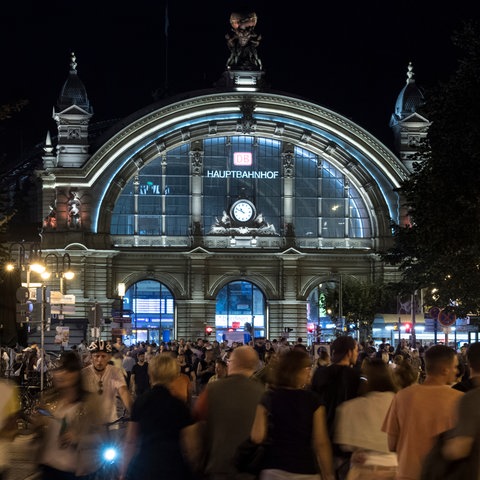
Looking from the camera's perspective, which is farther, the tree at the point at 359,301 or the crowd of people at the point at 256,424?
the tree at the point at 359,301

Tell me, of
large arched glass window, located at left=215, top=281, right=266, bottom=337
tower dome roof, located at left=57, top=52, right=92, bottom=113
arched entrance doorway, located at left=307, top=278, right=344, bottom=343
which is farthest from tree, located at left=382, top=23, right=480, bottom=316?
tower dome roof, located at left=57, top=52, right=92, bottom=113

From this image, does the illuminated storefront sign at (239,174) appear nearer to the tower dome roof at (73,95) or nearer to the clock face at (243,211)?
the clock face at (243,211)

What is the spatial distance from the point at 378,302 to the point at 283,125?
1273 cm

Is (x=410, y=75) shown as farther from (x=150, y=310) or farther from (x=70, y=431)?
(x=70, y=431)

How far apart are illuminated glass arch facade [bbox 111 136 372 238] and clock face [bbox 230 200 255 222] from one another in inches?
17.1

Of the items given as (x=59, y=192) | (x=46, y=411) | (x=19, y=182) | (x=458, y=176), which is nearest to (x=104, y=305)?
(x=59, y=192)

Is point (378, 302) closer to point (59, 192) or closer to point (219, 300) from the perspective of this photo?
point (219, 300)

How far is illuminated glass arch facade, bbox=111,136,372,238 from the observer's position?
82.9 m

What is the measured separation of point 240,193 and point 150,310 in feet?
30.9

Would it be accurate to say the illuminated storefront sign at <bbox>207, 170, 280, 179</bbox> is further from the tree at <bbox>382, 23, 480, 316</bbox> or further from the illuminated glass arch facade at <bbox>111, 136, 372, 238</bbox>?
the tree at <bbox>382, 23, 480, 316</bbox>

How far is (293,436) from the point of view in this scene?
37.1 ft

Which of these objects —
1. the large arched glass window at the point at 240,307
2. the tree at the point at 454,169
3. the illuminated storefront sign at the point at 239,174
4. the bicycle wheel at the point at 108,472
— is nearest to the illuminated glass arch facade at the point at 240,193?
the illuminated storefront sign at the point at 239,174

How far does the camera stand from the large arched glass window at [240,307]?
84062 mm

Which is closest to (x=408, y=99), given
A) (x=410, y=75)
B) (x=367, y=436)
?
(x=410, y=75)
